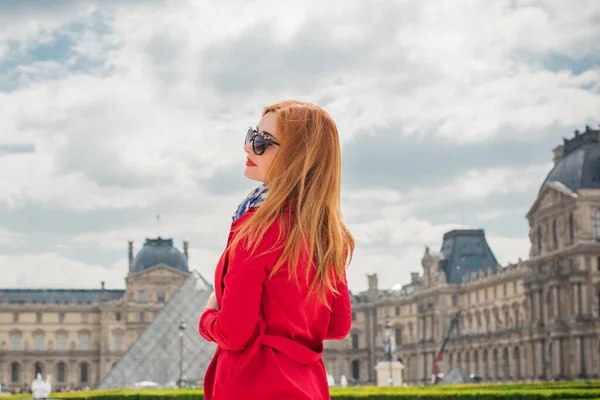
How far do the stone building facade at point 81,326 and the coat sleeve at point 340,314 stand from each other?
326 ft

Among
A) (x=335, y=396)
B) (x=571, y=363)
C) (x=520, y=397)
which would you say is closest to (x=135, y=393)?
(x=335, y=396)

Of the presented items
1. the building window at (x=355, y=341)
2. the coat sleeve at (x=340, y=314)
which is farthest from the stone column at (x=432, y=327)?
the coat sleeve at (x=340, y=314)

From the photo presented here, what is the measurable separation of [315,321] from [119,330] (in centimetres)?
10235

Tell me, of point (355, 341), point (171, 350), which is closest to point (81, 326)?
point (355, 341)

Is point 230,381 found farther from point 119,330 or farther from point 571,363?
point 119,330

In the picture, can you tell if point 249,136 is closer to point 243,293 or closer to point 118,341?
point 243,293

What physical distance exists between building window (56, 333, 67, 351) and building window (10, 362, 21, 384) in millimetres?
4323

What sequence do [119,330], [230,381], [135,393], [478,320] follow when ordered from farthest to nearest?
[119,330], [478,320], [135,393], [230,381]

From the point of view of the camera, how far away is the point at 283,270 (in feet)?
11.7

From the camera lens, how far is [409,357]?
9325cm

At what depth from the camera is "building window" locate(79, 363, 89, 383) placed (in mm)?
102625

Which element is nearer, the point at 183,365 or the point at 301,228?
the point at 301,228

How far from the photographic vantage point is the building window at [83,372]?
102625 mm

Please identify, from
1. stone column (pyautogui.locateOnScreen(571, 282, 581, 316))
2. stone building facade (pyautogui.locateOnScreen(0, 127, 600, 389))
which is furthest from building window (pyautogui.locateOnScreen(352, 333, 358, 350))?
stone column (pyautogui.locateOnScreen(571, 282, 581, 316))
